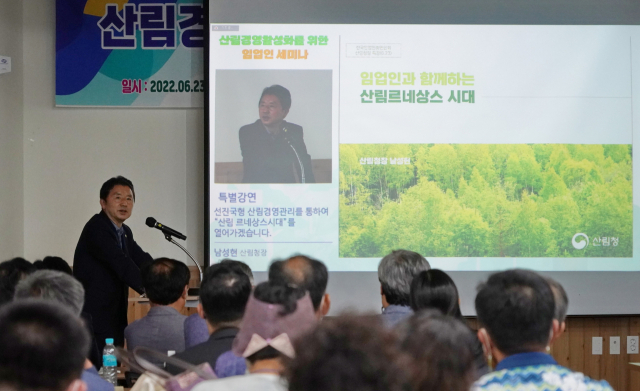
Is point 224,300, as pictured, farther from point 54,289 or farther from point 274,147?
point 274,147

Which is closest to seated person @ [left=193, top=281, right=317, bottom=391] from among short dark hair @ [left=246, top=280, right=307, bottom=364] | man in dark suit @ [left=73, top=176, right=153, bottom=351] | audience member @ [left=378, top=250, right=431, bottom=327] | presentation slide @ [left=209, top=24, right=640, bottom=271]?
short dark hair @ [left=246, top=280, right=307, bottom=364]

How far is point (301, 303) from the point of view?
144 cm

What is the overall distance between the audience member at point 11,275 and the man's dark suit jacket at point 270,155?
77.5 inches

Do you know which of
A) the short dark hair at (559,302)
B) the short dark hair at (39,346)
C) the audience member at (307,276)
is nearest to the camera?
the short dark hair at (39,346)

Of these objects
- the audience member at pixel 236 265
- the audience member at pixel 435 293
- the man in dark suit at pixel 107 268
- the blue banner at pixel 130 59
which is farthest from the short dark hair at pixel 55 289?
the blue banner at pixel 130 59

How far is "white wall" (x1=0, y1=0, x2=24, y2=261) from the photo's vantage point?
4586 mm

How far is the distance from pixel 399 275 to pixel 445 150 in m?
2.02

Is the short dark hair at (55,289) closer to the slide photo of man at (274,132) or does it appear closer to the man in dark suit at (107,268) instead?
the man in dark suit at (107,268)

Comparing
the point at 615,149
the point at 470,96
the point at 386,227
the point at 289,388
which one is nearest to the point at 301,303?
the point at 289,388

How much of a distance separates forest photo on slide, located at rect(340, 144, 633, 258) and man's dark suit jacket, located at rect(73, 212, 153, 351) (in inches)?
58.7

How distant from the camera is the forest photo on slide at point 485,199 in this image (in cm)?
440

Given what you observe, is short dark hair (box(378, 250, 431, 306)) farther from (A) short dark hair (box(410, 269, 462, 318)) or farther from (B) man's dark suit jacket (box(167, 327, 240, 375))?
(B) man's dark suit jacket (box(167, 327, 240, 375))

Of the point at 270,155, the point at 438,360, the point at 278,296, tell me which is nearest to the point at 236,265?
the point at 278,296

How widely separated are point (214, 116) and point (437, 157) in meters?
1.62
